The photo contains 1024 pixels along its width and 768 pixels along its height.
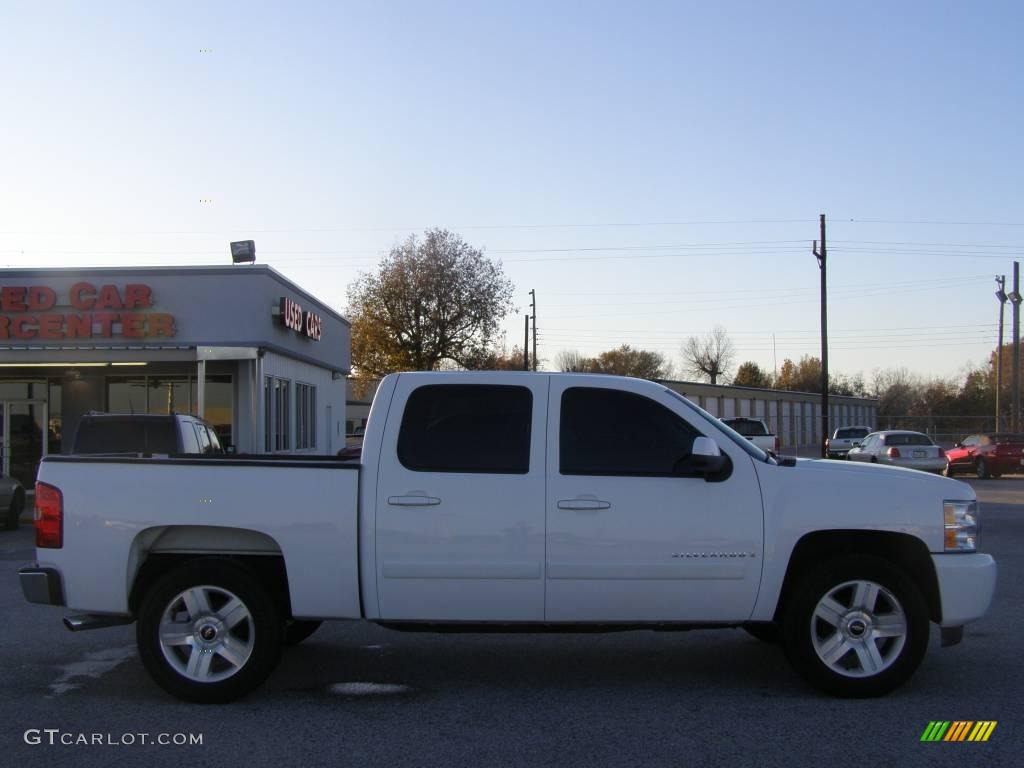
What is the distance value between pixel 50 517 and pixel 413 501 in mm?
2228

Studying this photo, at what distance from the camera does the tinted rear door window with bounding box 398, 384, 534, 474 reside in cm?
625

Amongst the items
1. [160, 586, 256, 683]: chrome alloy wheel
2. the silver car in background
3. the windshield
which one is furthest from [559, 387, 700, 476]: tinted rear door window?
the silver car in background

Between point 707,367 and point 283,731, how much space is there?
323 ft

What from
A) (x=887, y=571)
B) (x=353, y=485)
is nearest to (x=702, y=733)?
(x=887, y=571)

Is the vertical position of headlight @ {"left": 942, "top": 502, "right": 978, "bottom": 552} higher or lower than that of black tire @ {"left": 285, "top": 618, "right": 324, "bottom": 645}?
higher

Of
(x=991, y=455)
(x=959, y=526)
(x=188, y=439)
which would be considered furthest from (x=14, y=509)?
(x=991, y=455)

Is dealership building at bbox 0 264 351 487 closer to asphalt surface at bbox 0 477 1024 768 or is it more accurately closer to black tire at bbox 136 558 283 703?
asphalt surface at bbox 0 477 1024 768

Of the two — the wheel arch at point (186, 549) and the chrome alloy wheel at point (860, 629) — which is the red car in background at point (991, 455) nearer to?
the chrome alloy wheel at point (860, 629)

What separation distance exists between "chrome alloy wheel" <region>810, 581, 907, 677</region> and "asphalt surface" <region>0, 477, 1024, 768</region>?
0.23 m

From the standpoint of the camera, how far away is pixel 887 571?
6.20 m

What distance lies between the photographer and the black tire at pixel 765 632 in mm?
6673

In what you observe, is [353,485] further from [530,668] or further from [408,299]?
[408,299]

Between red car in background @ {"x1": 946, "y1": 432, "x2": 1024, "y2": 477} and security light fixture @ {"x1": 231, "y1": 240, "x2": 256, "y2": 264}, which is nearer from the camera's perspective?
security light fixture @ {"x1": 231, "y1": 240, "x2": 256, "y2": 264}

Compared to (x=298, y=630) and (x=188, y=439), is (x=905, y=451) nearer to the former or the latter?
(x=188, y=439)
